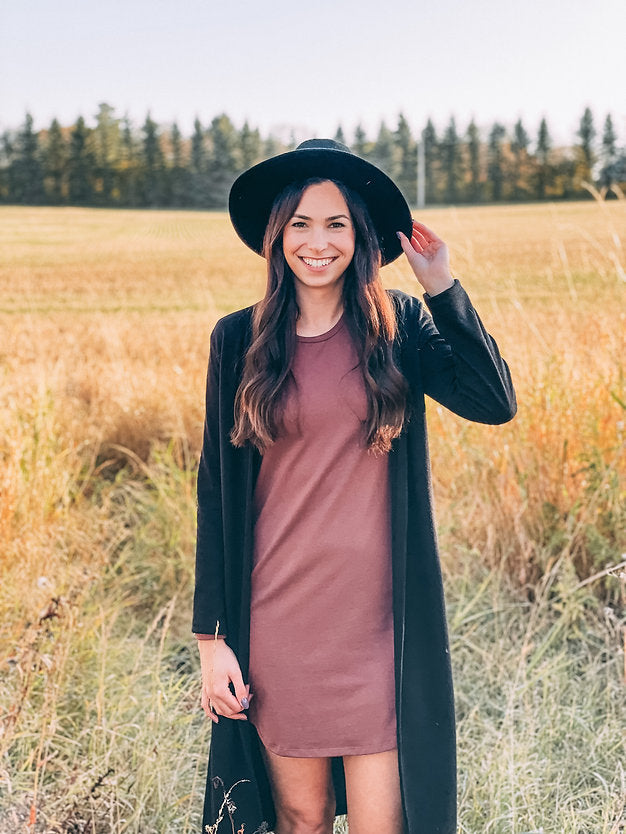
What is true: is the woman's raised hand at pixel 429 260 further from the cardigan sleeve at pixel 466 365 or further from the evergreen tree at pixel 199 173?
the evergreen tree at pixel 199 173

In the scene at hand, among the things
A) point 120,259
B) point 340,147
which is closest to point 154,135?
point 120,259

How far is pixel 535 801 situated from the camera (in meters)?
2.09

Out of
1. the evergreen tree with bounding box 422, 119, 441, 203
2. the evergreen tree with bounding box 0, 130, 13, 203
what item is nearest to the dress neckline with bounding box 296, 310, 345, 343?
the evergreen tree with bounding box 0, 130, 13, 203

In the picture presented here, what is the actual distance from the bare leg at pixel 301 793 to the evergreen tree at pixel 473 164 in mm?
33748

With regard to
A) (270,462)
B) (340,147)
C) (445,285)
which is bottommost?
(270,462)

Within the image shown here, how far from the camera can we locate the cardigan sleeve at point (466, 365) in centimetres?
146

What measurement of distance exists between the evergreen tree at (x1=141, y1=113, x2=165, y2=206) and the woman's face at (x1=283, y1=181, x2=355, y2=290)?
57.9 feet

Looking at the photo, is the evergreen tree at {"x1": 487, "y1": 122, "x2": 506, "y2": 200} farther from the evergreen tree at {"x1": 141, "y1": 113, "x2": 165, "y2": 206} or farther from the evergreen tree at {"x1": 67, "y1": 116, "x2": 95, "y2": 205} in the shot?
the evergreen tree at {"x1": 67, "y1": 116, "x2": 95, "y2": 205}

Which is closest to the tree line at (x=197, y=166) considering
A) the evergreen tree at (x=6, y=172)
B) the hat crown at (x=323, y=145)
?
the evergreen tree at (x=6, y=172)

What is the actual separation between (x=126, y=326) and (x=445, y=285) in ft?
20.3

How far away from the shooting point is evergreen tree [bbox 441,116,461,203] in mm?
33000

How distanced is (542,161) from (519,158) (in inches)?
42.0

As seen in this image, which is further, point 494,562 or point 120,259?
point 120,259

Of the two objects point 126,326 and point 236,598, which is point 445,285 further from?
point 126,326
